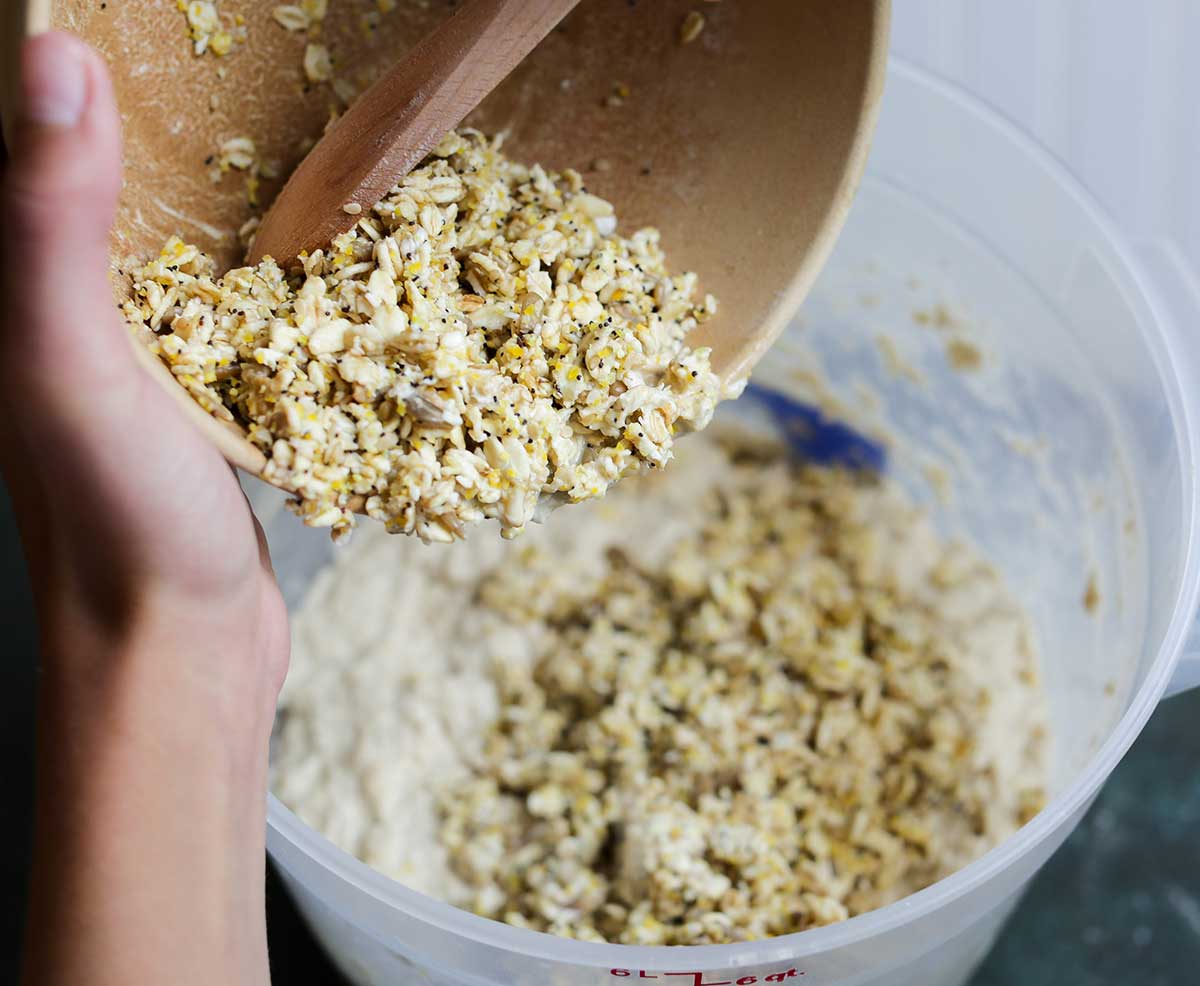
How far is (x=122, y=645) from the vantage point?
1.81 feet

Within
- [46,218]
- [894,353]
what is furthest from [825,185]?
[46,218]

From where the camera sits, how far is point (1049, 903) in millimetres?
959

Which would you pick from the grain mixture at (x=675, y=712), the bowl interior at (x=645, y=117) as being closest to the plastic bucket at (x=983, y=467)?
the grain mixture at (x=675, y=712)

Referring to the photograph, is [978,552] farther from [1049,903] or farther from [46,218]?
[46,218]

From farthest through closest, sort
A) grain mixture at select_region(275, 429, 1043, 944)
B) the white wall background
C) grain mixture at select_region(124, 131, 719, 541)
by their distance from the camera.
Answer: the white wall background, grain mixture at select_region(275, 429, 1043, 944), grain mixture at select_region(124, 131, 719, 541)

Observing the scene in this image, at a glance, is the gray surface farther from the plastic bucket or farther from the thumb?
the thumb

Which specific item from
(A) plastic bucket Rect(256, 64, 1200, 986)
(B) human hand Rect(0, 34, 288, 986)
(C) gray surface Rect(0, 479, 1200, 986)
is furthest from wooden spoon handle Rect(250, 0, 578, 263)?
(C) gray surface Rect(0, 479, 1200, 986)

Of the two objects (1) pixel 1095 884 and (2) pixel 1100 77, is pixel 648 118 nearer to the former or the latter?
(2) pixel 1100 77

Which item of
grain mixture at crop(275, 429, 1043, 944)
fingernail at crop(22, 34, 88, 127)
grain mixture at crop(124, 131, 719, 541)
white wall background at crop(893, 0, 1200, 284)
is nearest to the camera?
fingernail at crop(22, 34, 88, 127)

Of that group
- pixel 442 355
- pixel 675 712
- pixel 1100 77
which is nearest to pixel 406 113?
pixel 442 355

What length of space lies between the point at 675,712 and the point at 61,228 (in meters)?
0.61

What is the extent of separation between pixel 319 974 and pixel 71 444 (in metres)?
0.57

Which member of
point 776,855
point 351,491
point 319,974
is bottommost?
point 319,974

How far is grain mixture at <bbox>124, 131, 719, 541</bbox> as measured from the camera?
0.60m
